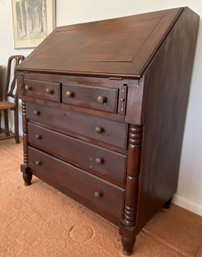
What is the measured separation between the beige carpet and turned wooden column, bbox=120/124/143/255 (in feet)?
0.37

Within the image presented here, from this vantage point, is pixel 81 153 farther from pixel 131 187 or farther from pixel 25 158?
pixel 25 158

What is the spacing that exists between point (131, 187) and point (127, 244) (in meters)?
0.32

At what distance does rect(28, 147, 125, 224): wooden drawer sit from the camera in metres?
1.12

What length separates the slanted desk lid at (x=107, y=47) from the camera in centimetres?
97

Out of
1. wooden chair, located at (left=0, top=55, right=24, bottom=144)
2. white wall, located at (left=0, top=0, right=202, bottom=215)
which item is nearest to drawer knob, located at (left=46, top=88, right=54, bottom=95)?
white wall, located at (left=0, top=0, right=202, bottom=215)

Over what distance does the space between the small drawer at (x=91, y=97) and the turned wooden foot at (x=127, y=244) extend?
Answer: 659 millimetres

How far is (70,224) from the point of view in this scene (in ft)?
4.33

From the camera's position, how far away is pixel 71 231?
1.26m

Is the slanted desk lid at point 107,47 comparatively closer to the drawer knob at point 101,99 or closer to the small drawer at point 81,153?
the drawer knob at point 101,99

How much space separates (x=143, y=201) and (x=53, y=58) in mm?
986

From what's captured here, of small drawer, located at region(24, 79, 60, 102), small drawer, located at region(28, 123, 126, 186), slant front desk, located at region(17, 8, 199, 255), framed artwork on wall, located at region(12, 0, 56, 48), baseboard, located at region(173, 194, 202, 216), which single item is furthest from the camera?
framed artwork on wall, located at region(12, 0, 56, 48)

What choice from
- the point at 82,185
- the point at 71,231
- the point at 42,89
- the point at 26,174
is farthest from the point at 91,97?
the point at 26,174

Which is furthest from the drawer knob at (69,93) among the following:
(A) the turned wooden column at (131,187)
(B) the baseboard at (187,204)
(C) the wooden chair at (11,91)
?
(C) the wooden chair at (11,91)

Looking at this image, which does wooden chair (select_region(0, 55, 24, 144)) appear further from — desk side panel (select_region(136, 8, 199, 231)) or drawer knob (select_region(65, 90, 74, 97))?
desk side panel (select_region(136, 8, 199, 231))
